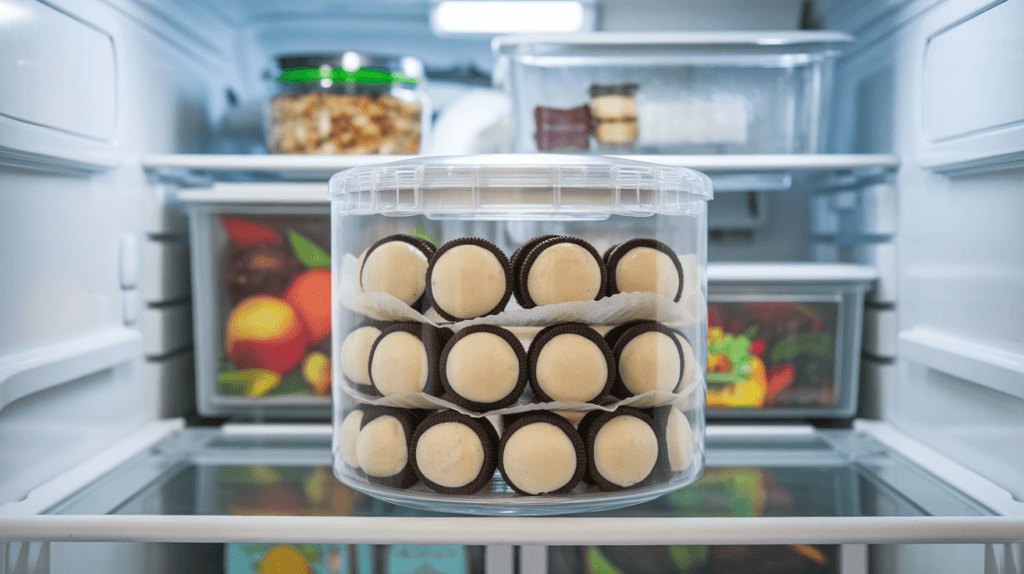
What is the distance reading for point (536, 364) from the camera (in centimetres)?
66

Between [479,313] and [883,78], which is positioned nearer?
[479,313]

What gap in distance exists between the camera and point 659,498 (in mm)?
816

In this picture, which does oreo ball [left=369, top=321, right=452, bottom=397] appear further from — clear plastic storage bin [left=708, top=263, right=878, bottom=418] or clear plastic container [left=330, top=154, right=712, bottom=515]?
clear plastic storage bin [left=708, top=263, right=878, bottom=418]

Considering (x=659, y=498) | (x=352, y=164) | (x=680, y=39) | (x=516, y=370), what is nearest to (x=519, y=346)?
(x=516, y=370)

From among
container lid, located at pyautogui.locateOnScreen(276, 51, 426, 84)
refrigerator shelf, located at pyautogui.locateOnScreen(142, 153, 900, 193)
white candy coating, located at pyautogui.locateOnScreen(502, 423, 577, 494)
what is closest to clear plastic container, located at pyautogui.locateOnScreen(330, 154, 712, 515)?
white candy coating, located at pyautogui.locateOnScreen(502, 423, 577, 494)

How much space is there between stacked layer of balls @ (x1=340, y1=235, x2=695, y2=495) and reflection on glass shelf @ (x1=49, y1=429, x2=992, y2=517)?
0.09 m

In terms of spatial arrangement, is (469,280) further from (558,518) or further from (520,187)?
(558,518)

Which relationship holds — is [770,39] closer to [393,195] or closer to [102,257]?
[393,195]

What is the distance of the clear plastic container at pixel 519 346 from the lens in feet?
2.17

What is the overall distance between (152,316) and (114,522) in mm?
497

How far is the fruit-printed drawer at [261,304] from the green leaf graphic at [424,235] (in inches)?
14.5

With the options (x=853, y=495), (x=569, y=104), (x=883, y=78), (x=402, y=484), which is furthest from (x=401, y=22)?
(x=853, y=495)

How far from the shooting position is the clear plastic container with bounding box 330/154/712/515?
661 mm

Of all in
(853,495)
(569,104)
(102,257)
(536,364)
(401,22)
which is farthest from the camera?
(401,22)
